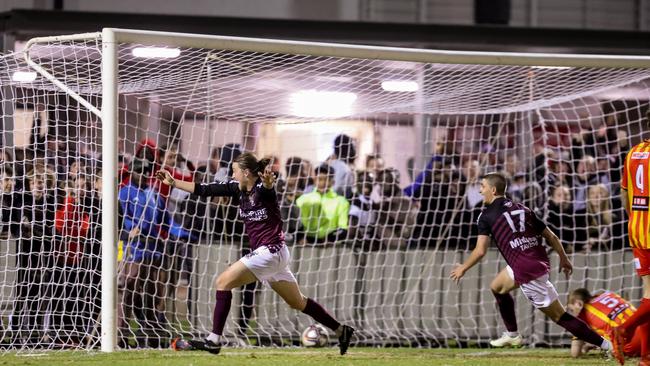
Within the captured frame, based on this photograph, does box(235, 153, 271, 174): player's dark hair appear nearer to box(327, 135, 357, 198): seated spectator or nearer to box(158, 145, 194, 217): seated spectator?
box(158, 145, 194, 217): seated spectator

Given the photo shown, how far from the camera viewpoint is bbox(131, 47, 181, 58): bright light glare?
1004cm

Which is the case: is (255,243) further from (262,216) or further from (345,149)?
(345,149)

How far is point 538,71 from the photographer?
11.0 metres

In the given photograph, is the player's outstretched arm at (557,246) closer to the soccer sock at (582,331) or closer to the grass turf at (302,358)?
the soccer sock at (582,331)

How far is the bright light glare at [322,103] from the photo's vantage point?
11.9 metres

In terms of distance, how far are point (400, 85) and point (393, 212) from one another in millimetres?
1789

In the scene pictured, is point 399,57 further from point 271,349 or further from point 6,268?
point 6,268

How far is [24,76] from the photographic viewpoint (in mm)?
10680

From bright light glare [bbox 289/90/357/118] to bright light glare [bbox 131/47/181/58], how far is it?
78.6 inches

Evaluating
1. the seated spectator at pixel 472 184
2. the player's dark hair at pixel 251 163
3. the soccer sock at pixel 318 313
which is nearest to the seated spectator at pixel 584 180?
the seated spectator at pixel 472 184

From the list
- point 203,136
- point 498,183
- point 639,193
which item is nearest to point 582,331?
point 498,183

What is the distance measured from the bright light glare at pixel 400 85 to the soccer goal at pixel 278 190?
4 cm

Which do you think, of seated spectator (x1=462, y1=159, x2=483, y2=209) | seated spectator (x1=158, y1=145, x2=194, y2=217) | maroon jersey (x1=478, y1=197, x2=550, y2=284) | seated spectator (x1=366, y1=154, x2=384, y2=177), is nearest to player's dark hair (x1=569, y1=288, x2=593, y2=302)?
maroon jersey (x1=478, y1=197, x2=550, y2=284)

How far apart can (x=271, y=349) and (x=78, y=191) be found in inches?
90.5
